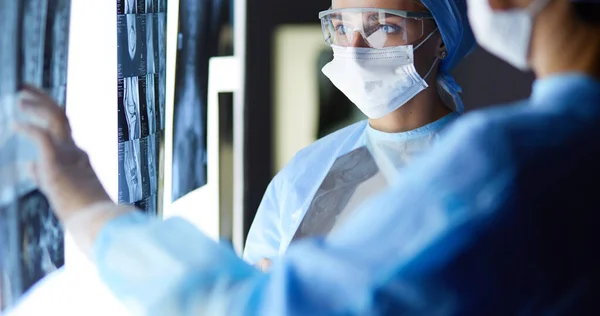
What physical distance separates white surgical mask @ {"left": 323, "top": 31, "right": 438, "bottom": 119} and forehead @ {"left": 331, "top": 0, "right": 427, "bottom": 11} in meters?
0.09

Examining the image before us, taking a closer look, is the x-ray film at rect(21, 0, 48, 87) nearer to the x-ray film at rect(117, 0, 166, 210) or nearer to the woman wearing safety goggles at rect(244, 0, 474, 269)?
the x-ray film at rect(117, 0, 166, 210)

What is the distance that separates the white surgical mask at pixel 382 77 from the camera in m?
1.58

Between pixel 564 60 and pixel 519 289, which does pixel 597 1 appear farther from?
pixel 519 289

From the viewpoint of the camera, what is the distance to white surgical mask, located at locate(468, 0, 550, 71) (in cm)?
81

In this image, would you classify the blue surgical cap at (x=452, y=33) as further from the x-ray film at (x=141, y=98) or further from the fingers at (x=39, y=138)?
the fingers at (x=39, y=138)

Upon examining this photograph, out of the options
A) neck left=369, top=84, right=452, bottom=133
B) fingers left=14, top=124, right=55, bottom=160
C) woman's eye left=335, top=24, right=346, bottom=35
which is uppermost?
woman's eye left=335, top=24, right=346, bottom=35

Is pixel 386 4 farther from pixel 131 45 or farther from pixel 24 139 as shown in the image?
pixel 24 139

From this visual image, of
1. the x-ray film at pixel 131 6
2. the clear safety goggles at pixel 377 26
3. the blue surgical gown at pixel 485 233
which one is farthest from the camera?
the clear safety goggles at pixel 377 26

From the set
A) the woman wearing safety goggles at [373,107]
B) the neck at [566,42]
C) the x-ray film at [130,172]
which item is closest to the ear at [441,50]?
the woman wearing safety goggles at [373,107]

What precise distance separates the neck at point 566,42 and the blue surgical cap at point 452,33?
0.79 m

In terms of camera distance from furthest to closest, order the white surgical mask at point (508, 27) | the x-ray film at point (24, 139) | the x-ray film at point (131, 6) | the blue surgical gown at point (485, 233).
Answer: the x-ray film at point (131, 6), the x-ray film at point (24, 139), the white surgical mask at point (508, 27), the blue surgical gown at point (485, 233)

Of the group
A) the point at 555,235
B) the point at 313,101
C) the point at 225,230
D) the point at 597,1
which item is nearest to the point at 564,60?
the point at 597,1

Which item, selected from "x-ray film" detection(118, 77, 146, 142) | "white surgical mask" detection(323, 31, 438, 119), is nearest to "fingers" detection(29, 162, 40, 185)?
"x-ray film" detection(118, 77, 146, 142)

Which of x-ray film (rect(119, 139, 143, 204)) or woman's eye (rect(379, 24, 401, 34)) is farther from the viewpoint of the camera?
woman's eye (rect(379, 24, 401, 34))
